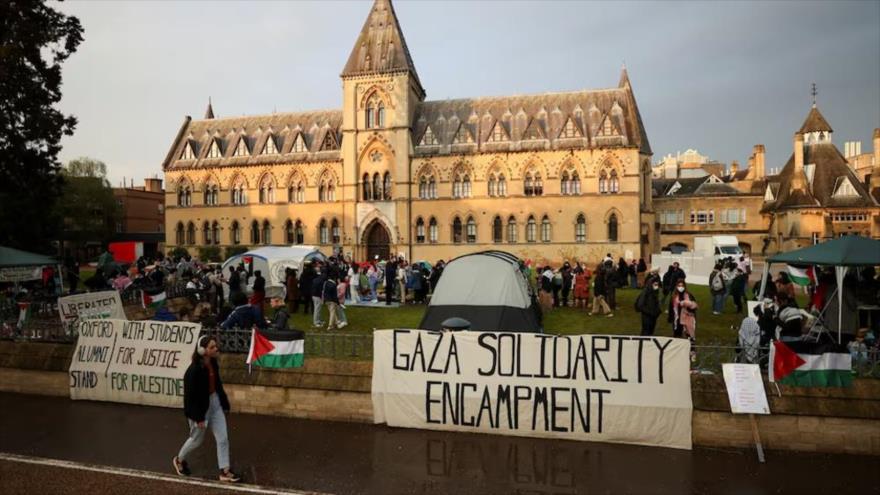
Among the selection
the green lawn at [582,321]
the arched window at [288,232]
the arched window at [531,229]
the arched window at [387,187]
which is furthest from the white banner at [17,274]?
the arched window at [531,229]

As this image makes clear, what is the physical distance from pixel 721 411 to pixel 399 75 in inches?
1703

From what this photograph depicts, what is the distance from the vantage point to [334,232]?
50.0 metres

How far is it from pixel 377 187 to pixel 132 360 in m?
37.9

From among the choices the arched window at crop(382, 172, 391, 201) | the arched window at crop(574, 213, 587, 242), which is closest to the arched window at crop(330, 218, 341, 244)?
the arched window at crop(382, 172, 391, 201)

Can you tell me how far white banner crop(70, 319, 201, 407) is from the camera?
11.2m

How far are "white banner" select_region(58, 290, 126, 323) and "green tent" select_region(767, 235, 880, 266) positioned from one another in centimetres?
1852

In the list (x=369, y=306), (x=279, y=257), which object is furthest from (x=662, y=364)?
(x=279, y=257)

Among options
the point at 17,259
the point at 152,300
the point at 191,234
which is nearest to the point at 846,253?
the point at 152,300

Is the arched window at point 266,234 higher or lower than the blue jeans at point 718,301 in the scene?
higher

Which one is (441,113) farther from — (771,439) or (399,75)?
(771,439)

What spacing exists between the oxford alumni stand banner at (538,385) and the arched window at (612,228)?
1478 inches

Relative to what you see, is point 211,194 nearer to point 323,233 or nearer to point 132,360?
point 323,233

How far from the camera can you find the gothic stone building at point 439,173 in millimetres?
44906

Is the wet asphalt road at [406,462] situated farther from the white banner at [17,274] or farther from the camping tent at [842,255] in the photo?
the white banner at [17,274]
